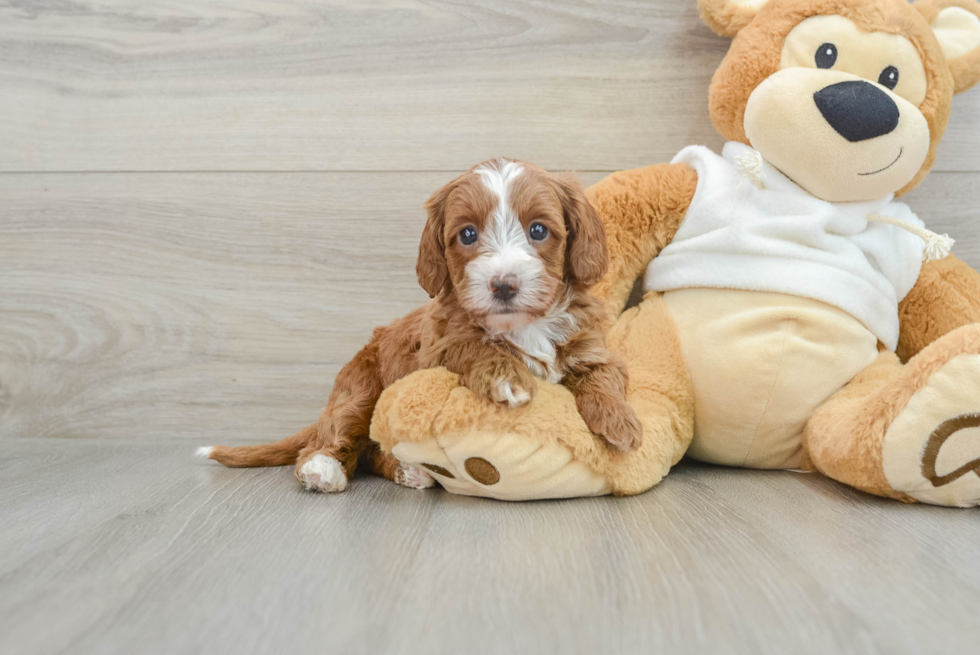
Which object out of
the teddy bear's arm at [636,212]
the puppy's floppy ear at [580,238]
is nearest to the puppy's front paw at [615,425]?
the puppy's floppy ear at [580,238]

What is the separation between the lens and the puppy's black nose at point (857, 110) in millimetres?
1245

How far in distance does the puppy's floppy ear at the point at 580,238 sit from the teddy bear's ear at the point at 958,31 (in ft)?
2.78

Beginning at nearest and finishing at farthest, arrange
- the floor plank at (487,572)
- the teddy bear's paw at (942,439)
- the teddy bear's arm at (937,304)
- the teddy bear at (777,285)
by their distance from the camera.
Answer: the floor plank at (487,572)
the teddy bear's paw at (942,439)
the teddy bear at (777,285)
the teddy bear's arm at (937,304)

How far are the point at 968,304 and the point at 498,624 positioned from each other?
1269 millimetres

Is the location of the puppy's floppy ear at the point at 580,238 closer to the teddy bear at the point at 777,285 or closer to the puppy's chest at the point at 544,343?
the puppy's chest at the point at 544,343

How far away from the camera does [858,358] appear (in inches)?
52.2

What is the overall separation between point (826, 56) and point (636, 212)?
18.6 inches

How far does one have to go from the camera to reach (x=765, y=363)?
51.2 inches

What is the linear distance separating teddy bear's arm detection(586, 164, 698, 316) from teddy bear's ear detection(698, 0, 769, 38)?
1.09 ft

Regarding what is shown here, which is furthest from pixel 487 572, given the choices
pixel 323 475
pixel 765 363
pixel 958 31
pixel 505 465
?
pixel 958 31

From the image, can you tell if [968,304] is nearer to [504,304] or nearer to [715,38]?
[715,38]

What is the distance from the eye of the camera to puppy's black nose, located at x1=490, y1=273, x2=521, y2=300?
1073 mm

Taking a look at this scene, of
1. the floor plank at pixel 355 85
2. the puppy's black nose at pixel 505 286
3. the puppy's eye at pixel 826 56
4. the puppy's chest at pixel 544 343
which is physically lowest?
the puppy's chest at pixel 544 343

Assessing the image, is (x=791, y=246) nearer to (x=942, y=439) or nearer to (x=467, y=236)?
(x=942, y=439)
